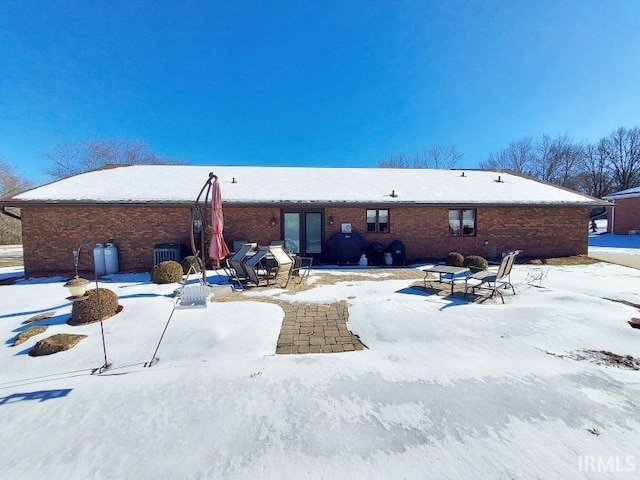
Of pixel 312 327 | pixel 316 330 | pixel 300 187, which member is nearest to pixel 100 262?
pixel 300 187

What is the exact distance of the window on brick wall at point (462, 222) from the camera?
38.3 ft

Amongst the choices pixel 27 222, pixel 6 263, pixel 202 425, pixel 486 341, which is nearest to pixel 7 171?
pixel 6 263

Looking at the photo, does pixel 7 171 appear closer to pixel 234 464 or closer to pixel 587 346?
pixel 234 464

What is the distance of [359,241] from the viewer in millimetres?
10672

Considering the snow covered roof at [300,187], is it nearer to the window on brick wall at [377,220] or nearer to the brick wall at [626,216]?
the window on brick wall at [377,220]

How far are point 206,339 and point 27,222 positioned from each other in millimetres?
10471

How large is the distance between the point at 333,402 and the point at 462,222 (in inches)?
438

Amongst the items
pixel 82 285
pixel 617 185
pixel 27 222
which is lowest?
pixel 82 285

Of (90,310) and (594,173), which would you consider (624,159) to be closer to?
(594,173)

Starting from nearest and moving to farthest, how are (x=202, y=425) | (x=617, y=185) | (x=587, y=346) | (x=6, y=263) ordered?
1. (x=202, y=425)
2. (x=587, y=346)
3. (x=6, y=263)
4. (x=617, y=185)

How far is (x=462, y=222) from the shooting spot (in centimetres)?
1172

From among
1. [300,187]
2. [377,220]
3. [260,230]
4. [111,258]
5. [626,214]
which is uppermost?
[300,187]

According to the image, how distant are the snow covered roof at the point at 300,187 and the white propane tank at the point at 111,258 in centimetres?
166

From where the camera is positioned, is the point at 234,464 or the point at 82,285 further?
the point at 82,285
